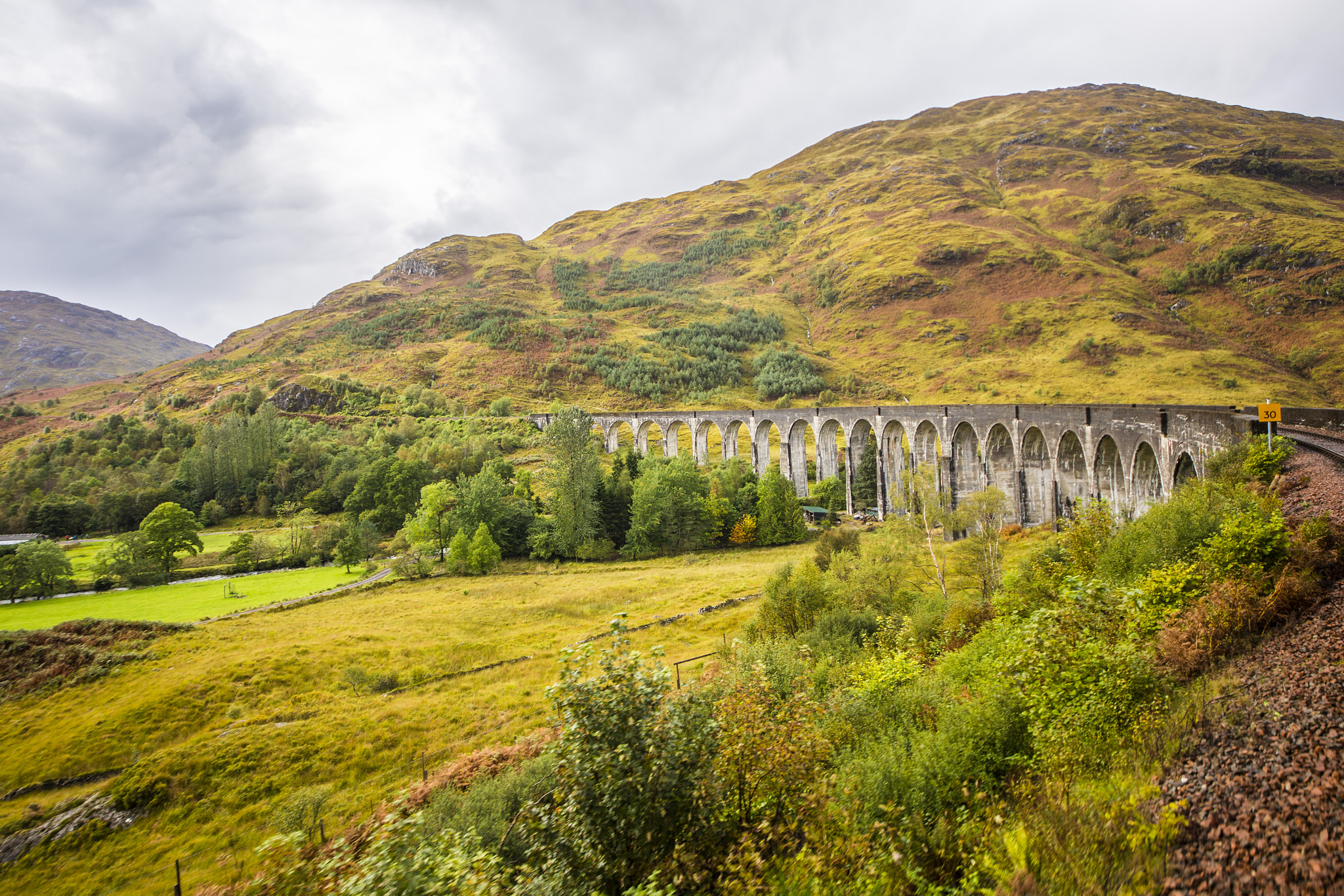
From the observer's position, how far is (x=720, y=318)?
130000 mm

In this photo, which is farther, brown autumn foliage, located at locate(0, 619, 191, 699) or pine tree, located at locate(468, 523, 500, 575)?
pine tree, located at locate(468, 523, 500, 575)

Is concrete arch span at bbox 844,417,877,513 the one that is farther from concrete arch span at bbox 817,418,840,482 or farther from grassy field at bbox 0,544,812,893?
grassy field at bbox 0,544,812,893

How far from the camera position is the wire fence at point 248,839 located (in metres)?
10.4

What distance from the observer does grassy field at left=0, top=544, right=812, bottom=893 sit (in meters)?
11.9

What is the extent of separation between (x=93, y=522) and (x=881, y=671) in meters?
69.2

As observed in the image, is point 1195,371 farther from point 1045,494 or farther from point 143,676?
point 143,676

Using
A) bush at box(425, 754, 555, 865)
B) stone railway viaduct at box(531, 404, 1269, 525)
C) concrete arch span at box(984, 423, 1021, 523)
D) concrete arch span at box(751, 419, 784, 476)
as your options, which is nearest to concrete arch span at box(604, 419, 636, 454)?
stone railway viaduct at box(531, 404, 1269, 525)

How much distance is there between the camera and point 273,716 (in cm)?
1708

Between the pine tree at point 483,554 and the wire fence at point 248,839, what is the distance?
2256cm

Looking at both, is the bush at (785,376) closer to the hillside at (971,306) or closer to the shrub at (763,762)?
the hillside at (971,306)

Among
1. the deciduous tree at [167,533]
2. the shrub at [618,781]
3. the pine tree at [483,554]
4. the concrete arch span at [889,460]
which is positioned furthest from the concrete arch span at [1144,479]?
the deciduous tree at [167,533]

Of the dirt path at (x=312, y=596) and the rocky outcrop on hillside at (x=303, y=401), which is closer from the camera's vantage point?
the dirt path at (x=312, y=596)

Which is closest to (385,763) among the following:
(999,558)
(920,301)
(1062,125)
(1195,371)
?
(999,558)

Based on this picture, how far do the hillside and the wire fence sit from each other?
7805 cm
